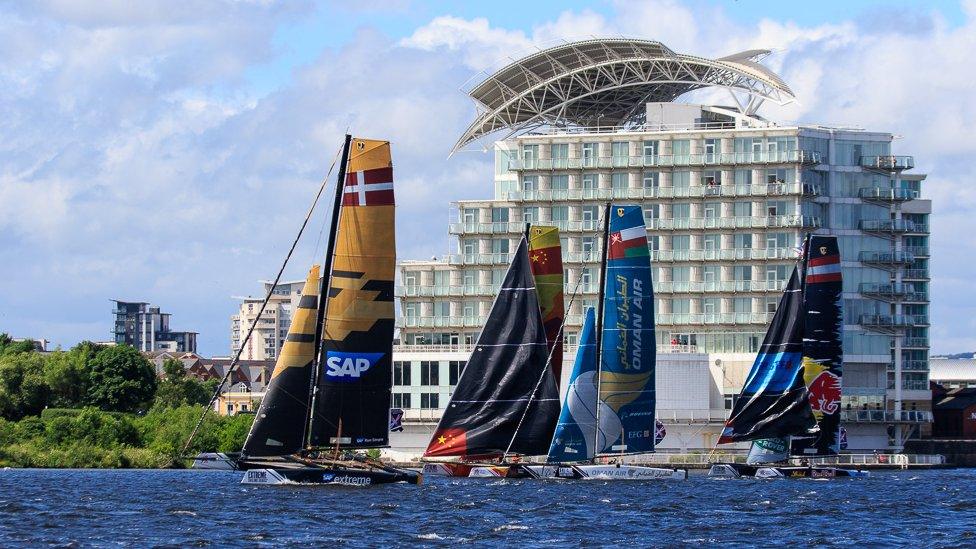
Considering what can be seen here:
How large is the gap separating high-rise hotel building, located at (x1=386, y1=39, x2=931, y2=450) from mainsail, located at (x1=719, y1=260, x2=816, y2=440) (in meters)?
33.9

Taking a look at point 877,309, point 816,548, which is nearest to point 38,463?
point 877,309

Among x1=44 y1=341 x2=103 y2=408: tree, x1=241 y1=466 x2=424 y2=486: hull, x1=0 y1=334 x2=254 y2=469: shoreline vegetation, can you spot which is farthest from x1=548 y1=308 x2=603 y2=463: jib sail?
x1=44 y1=341 x2=103 y2=408: tree

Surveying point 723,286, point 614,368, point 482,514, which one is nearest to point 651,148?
point 723,286

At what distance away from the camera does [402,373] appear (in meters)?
136

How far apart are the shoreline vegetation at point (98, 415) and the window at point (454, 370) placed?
625 inches

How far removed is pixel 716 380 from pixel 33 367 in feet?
194

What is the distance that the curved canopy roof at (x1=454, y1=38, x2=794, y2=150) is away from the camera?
142125 millimetres

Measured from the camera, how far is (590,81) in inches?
5773

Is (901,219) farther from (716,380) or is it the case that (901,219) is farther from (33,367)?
(33,367)

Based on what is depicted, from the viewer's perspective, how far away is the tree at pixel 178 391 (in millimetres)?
160875

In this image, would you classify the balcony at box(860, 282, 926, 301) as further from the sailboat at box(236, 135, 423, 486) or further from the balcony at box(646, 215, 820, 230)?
the sailboat at box(236, 135, 423, 486)

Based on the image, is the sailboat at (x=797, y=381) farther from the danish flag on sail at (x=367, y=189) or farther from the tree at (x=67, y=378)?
the tree at (x=67, y=378)

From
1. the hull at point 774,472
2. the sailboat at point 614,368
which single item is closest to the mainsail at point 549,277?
the sailboat at point 614,368

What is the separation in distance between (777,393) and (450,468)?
22.0 metres
